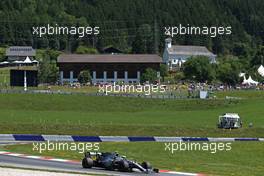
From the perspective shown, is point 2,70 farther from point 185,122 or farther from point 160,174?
point 160,174

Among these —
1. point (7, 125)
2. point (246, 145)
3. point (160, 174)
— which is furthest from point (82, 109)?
point (160, 174)

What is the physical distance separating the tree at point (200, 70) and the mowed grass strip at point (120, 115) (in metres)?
46.0

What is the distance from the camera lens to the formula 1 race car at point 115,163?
3086cm

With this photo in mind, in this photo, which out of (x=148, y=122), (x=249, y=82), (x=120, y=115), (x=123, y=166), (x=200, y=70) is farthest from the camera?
(x=200, y=70)

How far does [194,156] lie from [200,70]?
96.0m

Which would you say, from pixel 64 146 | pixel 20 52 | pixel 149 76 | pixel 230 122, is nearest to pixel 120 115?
pixel 230 122

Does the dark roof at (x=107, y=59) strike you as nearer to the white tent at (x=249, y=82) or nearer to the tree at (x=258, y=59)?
the white tent at (x=249, y=82)

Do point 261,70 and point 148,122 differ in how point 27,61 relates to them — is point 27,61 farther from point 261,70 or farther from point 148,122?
point 148,122

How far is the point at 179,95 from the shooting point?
93.8 meters

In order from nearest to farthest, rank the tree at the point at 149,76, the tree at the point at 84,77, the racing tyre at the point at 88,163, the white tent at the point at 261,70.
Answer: the racing tyre at the point at 88,163 < the tree at the point at 149,76 < the tree at the point at 84,77 < the white tent at the point at 261,70

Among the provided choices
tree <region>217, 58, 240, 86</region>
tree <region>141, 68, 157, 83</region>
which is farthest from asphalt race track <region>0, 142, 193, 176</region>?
tree <region>141, 68, 157, 83</region>

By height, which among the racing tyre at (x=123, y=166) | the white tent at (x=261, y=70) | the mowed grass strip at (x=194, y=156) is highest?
the white tent at (x=261, y=70)

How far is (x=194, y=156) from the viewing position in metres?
39.8

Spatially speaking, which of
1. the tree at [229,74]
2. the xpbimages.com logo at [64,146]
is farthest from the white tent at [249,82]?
the xpbimages.com logo at [64,146]
